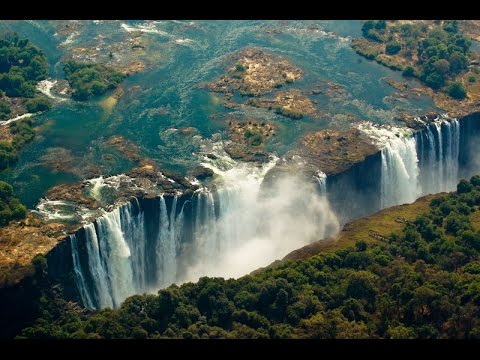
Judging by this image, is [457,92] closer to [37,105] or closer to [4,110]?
[37,105]

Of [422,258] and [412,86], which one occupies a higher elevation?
[412,86]

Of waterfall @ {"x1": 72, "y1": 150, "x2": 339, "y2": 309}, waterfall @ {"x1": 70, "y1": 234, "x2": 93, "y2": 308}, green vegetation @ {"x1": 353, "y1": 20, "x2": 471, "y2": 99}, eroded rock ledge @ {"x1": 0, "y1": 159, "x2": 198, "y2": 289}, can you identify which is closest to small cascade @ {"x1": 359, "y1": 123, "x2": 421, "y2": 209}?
waterfall @ {"x1": 72, "y1": 150, "x2": 339, "y2": 309}

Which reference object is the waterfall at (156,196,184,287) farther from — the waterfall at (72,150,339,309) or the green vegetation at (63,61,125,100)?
the green vegetation at (63,61,125,100)

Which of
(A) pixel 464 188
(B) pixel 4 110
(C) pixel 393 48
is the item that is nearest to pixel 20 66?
(B) pixel 4 110

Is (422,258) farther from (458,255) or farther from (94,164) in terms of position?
(94,164)

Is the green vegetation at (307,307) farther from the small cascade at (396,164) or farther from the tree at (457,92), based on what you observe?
the tree at (457,92)
